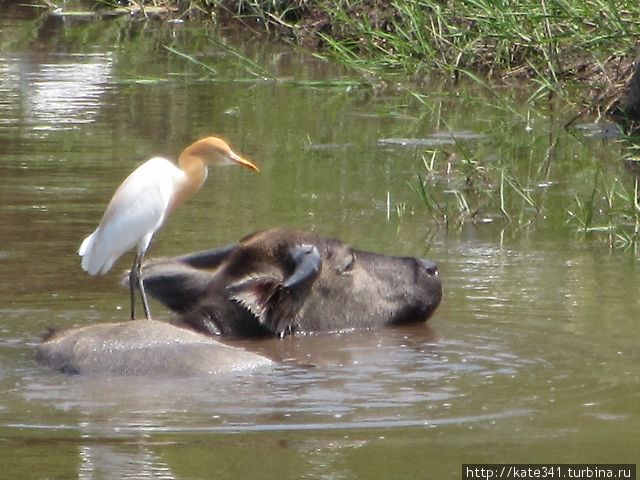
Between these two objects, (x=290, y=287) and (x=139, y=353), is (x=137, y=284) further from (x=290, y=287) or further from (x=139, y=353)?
(x=139, y=353)

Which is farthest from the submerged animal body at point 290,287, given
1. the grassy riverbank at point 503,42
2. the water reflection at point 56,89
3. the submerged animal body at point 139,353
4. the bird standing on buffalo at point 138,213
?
the grassy riverbank at point 503,42

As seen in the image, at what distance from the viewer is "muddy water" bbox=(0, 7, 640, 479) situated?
539 cm

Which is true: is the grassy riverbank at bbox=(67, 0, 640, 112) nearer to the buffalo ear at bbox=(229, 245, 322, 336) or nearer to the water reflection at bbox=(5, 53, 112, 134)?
the water reflection at bbox=(5, 53, 112, 134)

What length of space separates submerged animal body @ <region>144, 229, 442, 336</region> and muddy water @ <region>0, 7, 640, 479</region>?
14 centimetres

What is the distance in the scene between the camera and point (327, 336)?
7441 millimetres

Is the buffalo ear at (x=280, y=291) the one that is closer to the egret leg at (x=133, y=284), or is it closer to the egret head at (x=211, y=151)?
the egret leg at (x=133, y=284)

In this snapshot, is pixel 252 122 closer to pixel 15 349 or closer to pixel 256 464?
pixel 15 349

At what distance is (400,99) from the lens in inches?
551

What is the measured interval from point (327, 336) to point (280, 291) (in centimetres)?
33

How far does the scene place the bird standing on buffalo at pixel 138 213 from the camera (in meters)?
7.16

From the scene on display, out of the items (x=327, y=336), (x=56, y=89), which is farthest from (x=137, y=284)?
(x=56, y=89)

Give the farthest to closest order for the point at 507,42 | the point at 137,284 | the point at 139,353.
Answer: the point at 507,42
the point at 137,284
the point at 139,353

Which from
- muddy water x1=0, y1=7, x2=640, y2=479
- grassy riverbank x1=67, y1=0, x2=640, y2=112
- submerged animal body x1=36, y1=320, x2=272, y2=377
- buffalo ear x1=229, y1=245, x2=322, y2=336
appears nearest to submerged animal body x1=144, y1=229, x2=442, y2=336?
buffalo ear x1=229, y1=245, x2=322, y2=336

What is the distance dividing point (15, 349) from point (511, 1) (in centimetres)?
807
